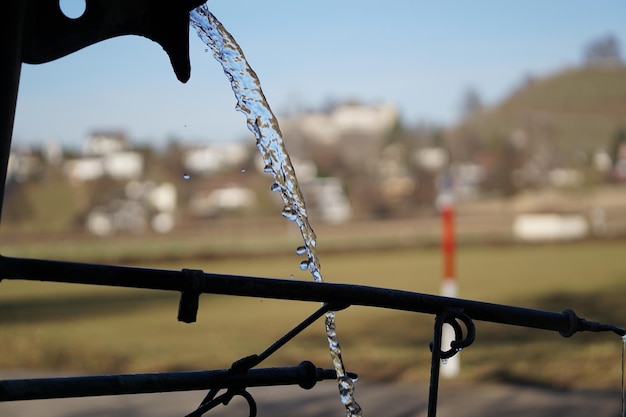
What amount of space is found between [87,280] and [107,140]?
182ft

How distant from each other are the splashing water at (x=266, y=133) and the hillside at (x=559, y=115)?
50214mm

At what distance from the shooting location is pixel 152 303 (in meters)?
18.1

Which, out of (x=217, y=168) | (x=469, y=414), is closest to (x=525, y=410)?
(x=469, y=414)

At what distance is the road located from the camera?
17.3 feet

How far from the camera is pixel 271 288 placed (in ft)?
3.48

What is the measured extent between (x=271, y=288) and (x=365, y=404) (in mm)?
4769

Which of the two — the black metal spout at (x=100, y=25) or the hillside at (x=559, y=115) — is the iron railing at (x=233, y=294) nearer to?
the black metal spout at (x=100, y=25)

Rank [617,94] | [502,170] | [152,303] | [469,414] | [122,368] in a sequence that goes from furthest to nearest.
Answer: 1. [617,94]
2. [502,170]
3. [152,303]
4. [122,368]
5. [469,414]

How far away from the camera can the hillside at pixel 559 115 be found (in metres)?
55.2

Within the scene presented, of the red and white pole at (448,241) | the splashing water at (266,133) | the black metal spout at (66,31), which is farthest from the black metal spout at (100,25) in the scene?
the red and white pole at (448,241)

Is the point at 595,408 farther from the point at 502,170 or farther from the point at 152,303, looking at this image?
the point at 502,170

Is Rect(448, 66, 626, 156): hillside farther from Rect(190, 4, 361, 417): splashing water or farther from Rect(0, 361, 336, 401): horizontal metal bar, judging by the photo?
Rect(0, 361, 336, 401): horizontal metal bar

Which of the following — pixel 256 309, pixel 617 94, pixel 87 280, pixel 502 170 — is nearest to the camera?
pixel 87 280

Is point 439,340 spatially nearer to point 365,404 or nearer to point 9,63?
point 9,63
